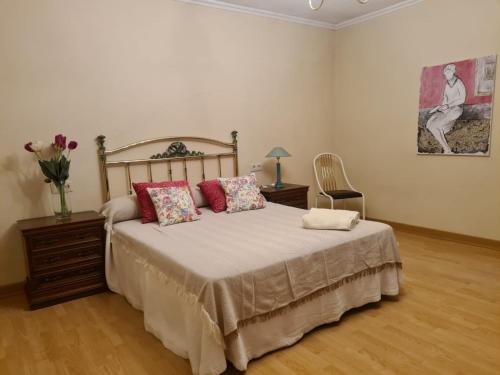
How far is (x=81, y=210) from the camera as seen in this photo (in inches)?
136

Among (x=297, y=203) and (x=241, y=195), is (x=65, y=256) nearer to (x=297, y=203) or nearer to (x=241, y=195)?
(x=241, y=195)

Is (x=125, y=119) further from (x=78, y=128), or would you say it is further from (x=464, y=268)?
(x=464, y=268)

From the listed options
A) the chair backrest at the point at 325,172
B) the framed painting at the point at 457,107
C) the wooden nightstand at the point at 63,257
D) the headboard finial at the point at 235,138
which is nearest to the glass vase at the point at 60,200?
the wooden nightstand at the point at 63,257

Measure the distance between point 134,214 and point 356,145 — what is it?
3.17 m

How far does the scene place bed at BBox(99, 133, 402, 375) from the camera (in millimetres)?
1978

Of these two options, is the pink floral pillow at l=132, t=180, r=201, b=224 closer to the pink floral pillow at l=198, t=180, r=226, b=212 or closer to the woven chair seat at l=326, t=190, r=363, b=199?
the pink floral pillow at l=198, t=180, r=226, b=212

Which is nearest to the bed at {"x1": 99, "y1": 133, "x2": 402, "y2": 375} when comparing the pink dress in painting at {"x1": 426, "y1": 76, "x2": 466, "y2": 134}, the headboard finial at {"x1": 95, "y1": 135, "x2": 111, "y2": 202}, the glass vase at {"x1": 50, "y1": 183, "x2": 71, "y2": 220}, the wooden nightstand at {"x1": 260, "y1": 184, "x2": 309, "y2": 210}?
the glass vase at {"x1": 50, "y1": 183, "x2": 71, "y2": 220}

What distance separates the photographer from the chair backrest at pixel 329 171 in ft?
16.9

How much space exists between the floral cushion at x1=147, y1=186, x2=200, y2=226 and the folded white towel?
3.36ft

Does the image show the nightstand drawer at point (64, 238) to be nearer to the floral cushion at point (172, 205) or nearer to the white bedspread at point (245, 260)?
the white bedspread at point (245, 260)

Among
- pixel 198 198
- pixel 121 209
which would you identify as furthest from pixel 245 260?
pixel 198 198

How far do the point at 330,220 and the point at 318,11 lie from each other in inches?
117

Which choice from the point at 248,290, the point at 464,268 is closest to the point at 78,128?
the point at 248,290

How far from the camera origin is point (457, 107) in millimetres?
3930
